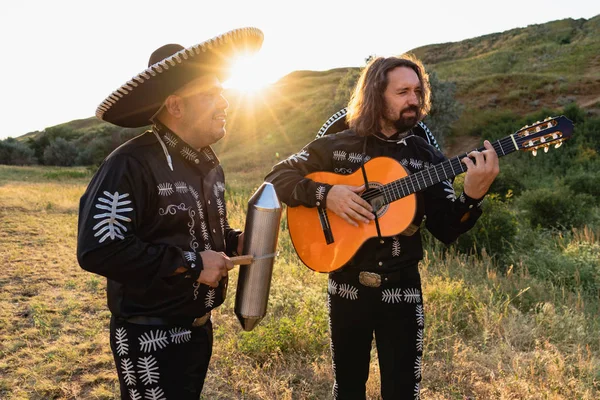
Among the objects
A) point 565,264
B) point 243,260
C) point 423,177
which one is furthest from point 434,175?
point 565,264

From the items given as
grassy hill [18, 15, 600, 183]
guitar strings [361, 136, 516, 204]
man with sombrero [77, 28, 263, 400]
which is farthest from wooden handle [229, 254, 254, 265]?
grassy hill [18, 15, 600, 183]

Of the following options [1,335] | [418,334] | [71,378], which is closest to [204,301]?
[418,334]

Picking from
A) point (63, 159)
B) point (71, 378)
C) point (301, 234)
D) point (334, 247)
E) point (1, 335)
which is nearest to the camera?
point (334, 247)

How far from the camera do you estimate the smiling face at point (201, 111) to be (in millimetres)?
1951

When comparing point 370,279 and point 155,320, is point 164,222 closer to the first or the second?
point 155,320

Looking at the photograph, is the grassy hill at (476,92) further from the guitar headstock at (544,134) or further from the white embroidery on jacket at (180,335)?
the white embroidery on jacket at (180,335)

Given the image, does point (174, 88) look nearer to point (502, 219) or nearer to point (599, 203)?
point (502, 219)

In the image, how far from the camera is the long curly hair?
2.54m

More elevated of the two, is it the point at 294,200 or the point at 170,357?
the point at 294,200

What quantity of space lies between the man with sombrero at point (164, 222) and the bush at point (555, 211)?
8898 mm

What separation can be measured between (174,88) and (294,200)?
42.2 inches

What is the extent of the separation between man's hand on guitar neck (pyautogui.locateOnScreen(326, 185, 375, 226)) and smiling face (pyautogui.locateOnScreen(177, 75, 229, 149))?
84 centimetres

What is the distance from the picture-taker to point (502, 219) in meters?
7.01

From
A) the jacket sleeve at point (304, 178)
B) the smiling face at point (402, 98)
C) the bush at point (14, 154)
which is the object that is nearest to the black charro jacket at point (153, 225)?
the jacket sleeve at point (304, 178)
